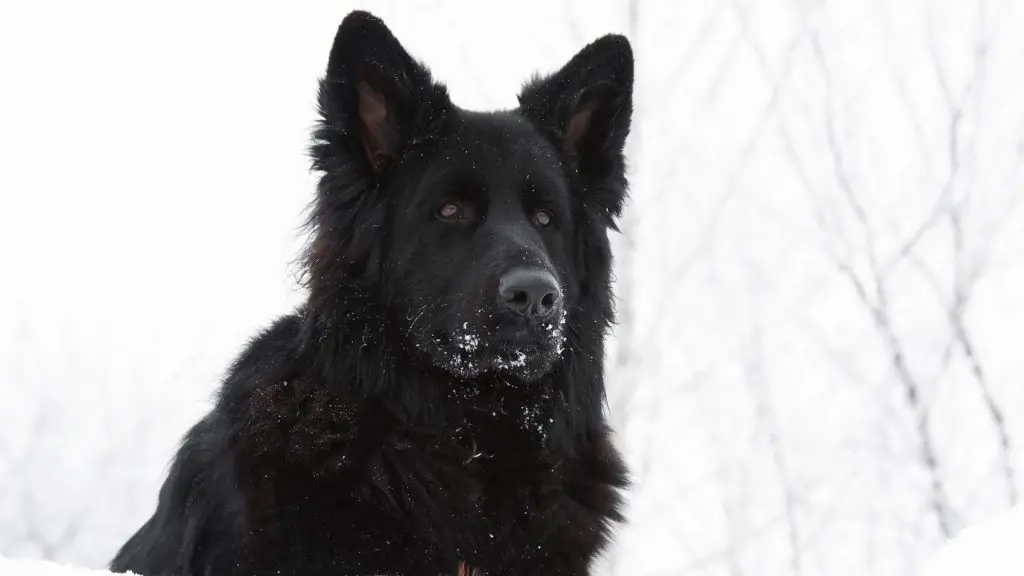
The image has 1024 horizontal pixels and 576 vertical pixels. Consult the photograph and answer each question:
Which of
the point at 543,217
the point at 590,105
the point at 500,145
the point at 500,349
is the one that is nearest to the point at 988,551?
the point at 500,349

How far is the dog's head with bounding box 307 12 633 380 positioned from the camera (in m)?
3.82

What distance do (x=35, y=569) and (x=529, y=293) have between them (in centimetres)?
204

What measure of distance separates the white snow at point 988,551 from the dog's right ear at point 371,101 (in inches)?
107

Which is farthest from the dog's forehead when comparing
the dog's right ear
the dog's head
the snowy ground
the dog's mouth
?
the snowy ground

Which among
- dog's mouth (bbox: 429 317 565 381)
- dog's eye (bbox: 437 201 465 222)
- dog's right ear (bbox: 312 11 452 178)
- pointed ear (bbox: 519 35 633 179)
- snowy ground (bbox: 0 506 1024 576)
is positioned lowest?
snowy ground (bbox: 0 506 1024 576)

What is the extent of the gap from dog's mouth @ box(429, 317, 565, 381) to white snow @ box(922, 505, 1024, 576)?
1750mm

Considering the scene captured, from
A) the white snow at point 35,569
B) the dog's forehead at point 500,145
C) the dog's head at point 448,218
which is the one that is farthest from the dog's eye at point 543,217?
the white snow at point 35,569

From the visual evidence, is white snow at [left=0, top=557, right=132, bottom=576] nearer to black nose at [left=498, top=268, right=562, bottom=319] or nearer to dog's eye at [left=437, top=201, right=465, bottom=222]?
black nose at [left=498, top=268, right=562, bottom=319]

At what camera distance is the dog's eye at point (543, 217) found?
4.24 meters

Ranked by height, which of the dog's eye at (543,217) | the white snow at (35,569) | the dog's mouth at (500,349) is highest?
the dog's eye at (543,217)

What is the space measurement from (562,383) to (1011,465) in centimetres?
785

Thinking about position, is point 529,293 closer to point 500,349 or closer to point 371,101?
point 500,349

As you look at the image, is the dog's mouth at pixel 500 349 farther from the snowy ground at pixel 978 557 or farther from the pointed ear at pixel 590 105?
the snowy ground at pixel 978 557

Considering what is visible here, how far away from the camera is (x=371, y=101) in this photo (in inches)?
161
